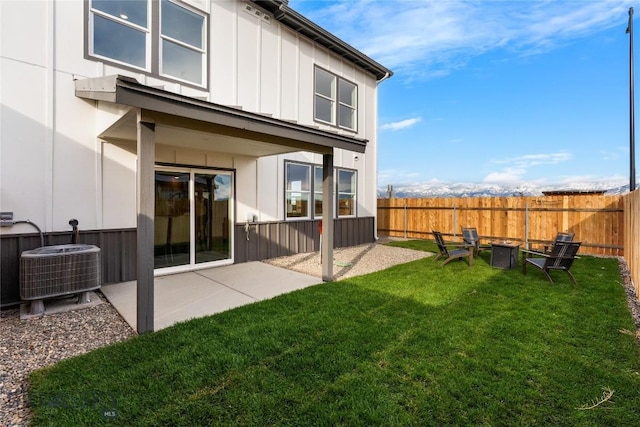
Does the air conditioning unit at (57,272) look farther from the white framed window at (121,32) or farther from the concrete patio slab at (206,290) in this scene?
the white framed window at (121,32)

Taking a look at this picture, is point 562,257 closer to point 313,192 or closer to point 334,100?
point 313,192

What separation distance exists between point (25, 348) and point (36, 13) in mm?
5126

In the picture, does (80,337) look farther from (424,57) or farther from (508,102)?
(508,102)

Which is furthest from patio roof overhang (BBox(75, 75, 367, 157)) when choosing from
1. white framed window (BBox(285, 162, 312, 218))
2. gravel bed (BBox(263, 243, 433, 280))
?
gravel bed (BBox(263, 243, 433, 280))

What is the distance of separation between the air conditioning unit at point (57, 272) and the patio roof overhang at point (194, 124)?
2.04m

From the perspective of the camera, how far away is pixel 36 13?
191 inches

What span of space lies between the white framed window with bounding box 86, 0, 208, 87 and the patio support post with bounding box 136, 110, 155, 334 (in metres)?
3.22

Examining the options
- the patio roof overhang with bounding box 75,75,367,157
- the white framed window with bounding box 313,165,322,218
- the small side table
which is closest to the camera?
the patio roof overhang with bounding box 75,75,367,157

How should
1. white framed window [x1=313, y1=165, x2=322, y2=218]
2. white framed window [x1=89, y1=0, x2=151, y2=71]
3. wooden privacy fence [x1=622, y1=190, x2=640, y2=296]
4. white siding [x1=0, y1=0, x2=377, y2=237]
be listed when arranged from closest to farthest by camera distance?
white siding [x1=0, y1=0, x2=377, y2=237], wooden privacy fence [x1=622, y1=190, x2=640, y2=296], white framed window [x1=89, y1=0, x2=151, y2=71], white framed window [x1=313, y1=165, x2=322, y2=218]

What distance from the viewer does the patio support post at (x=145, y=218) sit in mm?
3596

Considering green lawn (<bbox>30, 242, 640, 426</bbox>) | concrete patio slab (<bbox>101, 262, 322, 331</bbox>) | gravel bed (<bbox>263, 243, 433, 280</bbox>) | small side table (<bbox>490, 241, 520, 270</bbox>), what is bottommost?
green lawn (<bbox>30, 242, 640, 426</bbox>)

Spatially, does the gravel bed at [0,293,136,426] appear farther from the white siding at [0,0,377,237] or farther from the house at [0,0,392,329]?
the white siding at [0,0,377,237]

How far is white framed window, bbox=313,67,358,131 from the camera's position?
997 centimetres

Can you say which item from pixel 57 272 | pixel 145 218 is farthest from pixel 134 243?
pixel 145 218
